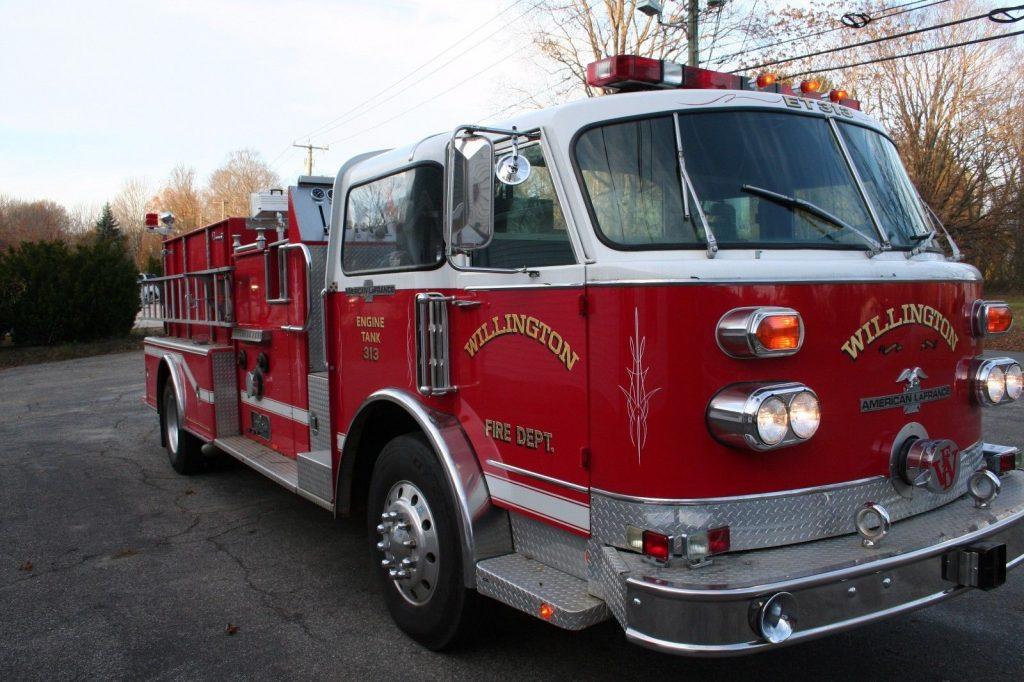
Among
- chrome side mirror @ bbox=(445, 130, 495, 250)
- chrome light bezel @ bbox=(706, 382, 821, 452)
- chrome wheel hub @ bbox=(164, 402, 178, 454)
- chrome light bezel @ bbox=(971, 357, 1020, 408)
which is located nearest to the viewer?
chrome light bezel @ bbox=(706, 382, 821, 452)

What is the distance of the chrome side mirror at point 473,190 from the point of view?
3080 mm

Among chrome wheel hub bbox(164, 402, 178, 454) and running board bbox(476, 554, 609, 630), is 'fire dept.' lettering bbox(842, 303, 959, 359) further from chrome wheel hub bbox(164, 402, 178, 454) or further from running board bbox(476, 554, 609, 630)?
chrome wheel hub bbox(164, 402, 178, 454)

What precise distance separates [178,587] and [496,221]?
111 inches

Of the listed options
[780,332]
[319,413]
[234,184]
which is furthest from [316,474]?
[234,184]

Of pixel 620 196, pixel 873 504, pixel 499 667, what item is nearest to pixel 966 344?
pixel 873 504

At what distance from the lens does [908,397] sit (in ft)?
10.2

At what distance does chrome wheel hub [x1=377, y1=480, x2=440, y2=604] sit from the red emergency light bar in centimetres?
191

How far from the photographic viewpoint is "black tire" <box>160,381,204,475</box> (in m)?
7.11

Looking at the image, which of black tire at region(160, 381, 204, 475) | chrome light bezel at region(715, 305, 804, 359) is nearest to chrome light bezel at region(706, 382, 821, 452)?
chrome light bezel at region(715, 305, 804, 359)

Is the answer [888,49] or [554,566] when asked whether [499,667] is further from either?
[888,49]

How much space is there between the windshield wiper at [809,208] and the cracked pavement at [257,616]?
176 cm

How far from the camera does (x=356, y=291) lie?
14.3 feet

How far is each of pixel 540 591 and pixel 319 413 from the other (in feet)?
7.42

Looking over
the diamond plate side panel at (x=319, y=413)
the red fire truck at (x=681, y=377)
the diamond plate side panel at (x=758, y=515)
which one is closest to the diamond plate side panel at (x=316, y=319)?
the diamond plate side panel at (x=319, y=413)
